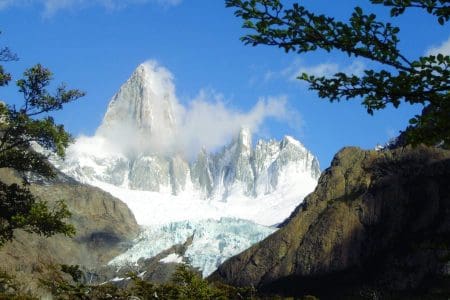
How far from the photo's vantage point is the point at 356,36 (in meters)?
10.6

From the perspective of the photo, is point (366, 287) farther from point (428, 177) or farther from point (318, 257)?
point (428, 177)

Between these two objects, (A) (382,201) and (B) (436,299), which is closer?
(B) (436,299)

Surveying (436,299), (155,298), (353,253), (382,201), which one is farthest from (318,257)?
(155,298)

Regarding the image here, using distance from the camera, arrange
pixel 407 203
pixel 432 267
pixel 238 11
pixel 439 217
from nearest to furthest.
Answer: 1. pixel 238 11
2. pixel 432 267
3. pixel 439 217
4. pixel 407 203

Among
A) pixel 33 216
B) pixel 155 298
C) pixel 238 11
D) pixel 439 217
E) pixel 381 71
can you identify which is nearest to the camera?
pixel 381 71

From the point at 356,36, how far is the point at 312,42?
2.49ft

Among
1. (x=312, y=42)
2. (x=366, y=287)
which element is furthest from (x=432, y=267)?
(x=312, y=42)

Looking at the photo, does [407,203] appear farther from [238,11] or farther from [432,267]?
[238,11]

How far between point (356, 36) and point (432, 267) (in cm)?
16045

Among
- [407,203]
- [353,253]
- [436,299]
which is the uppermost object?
[407,203]

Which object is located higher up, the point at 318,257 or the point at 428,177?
the point at 428,177

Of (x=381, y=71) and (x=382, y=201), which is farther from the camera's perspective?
(x=382, y=201)

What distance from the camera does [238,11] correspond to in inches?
434

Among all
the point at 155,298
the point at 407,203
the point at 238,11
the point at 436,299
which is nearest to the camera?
the point at 238,11
